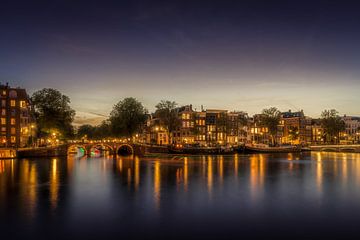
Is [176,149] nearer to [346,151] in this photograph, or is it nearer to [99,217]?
[346,151]

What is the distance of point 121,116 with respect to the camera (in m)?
107

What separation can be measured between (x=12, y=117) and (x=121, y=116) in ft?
98.7

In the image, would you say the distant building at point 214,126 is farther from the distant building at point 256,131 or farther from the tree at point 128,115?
the tree at point 128,115

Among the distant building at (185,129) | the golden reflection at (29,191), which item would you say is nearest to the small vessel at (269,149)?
the distant building at (185,129)

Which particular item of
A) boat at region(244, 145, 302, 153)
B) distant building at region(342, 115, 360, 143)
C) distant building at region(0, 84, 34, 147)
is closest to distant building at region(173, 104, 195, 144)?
boat at region(244, 145, 302, 153)

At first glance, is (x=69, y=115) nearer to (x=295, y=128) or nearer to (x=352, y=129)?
(x=295, y=128)

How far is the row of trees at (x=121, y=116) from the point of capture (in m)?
90.3

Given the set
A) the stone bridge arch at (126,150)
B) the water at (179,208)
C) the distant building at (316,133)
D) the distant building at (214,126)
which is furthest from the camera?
the distant building at (316,133)

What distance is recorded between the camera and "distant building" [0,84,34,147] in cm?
8719

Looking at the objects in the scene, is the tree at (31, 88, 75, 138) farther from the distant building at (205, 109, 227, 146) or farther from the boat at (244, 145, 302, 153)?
the boat at (244, 145, 302, 153)

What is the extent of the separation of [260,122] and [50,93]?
70.2 meters

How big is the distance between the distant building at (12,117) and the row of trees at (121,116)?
353cm

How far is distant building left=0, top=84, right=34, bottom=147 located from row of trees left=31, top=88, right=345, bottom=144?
11.6 ft

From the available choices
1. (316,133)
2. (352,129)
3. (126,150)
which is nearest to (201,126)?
(126,150)
